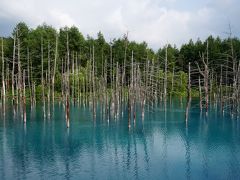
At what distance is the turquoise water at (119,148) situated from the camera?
28906 millimetres

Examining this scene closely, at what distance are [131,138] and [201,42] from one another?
251 ft

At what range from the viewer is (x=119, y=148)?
3781 cm

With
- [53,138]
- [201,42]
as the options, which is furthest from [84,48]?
[53,138]

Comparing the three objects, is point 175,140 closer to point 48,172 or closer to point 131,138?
point 131,138

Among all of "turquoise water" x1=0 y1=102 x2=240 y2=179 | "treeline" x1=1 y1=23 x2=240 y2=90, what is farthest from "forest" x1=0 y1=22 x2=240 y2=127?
"turquoise water" x1=0 y1=102 x2=240 y2=179

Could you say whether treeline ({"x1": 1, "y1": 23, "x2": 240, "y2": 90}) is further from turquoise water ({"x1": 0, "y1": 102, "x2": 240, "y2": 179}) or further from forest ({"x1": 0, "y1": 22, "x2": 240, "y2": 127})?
turquoise water ({"x1": 0, "y1": 102, "x2": 240, "y2": 179})

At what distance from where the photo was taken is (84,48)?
313 feet

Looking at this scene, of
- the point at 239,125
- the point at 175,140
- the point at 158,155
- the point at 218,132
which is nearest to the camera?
the point at 158,155

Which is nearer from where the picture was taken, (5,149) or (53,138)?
(5,149)

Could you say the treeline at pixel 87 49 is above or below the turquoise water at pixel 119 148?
above

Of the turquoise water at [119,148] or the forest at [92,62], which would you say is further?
the forest at [92,62]

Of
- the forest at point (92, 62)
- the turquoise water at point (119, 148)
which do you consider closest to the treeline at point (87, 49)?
the forest at point (92, 62)

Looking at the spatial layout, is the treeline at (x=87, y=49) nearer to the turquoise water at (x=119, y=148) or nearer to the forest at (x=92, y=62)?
the forest at (x=92, y=62)

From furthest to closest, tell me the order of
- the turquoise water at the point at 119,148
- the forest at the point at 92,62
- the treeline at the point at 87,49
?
1. the treeline at the point at 87,49
2. the forest at the point at 92,62
3. the turquoise water at the point at 119,148
